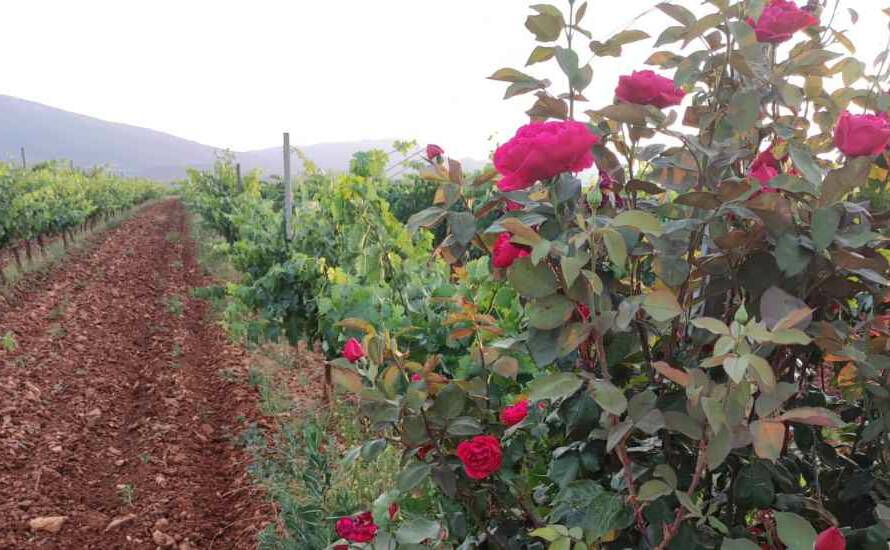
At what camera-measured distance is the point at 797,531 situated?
3.06ft

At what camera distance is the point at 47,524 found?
3.24 m

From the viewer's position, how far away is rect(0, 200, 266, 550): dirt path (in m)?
3.24

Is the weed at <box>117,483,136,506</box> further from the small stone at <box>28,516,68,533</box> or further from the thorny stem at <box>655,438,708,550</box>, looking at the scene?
the thorny stem at <box>655,438,708,550</box>

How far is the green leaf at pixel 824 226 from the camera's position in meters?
0.95

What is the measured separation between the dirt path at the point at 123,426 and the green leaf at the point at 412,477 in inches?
77.4

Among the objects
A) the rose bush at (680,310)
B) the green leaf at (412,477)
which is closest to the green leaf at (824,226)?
the rose bush at (680,310)

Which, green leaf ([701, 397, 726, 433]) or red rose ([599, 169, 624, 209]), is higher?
red rose ([599, 169, 624, 209])

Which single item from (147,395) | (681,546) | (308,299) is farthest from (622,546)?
(147,395)

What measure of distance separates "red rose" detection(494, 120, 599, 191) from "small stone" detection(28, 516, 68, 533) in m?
3.31

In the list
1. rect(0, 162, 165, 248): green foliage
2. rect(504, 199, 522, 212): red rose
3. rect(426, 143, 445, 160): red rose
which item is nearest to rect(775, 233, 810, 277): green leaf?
rect(504, 199, 522, 212): red rose

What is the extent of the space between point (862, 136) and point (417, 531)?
1059mm

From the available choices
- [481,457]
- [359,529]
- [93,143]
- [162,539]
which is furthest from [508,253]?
[93,143]

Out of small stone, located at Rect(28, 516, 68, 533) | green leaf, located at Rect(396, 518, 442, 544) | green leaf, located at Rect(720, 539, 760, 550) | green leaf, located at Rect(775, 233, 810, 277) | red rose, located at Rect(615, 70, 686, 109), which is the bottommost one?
small stone, located at Rect(28, 516, 68, 533)

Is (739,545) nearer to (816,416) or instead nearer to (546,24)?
(816,416)
